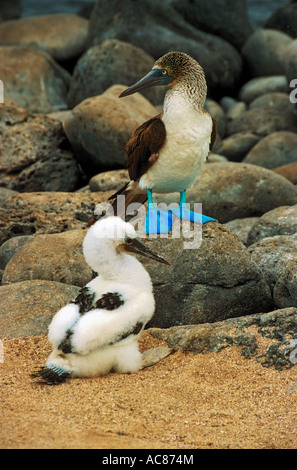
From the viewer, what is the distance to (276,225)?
765cm

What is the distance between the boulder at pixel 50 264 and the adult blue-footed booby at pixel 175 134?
916 mm

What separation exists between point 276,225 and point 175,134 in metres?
2.11

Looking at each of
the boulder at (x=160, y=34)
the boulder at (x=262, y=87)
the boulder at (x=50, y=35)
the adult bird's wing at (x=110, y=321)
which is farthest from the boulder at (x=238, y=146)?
the adult bird's wing at (x=110, y=321)

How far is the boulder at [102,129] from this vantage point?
9453mm

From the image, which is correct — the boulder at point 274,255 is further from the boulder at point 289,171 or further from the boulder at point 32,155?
the boulder at point 32,155

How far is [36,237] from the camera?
6938 millimetres

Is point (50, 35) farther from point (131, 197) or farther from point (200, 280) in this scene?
point (200, 280)

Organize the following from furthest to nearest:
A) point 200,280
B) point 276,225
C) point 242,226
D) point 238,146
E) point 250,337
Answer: point 238,146, point 242,226, point 276,225, point 200,280, point 250,337

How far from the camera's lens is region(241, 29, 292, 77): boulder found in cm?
1603

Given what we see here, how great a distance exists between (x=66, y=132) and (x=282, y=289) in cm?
527

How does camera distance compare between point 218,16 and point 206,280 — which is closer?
point 206,280

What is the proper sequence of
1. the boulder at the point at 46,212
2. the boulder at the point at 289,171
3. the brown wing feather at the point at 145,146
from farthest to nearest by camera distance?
the boulder at the point at 289,171 → the boulder at the point at 46,212 → the brown wing feather at the point at 145,146

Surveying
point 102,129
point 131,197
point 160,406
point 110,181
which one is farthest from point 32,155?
point 160,406
